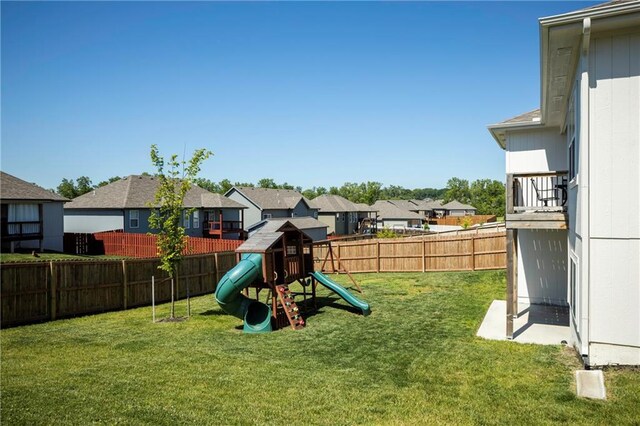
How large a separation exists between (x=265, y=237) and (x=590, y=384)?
925 cm

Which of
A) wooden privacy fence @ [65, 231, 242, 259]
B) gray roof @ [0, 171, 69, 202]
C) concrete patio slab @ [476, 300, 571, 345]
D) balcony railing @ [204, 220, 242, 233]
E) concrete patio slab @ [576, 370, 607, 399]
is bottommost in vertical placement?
concrete patio slab @ [476, 300, 571, 345]

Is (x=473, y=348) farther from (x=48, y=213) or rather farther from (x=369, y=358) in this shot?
(x=48, y=213)

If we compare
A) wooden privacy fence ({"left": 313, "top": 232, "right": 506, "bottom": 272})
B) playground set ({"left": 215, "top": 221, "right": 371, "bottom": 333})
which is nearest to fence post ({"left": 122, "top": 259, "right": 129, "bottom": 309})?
playground set ({"left": 215, "top": 221, "right": 371, "bottom": 333})

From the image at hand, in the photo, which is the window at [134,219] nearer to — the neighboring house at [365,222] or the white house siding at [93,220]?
the white house siding at [93,220]

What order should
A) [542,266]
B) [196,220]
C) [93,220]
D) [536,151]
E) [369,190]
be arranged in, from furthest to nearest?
[369,190] < [196,220] < [93,220] < [542,266] < [536,151]

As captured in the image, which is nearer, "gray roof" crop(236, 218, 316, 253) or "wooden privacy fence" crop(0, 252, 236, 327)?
"wooden privacy fence" crop(0, 252, 236, 327)

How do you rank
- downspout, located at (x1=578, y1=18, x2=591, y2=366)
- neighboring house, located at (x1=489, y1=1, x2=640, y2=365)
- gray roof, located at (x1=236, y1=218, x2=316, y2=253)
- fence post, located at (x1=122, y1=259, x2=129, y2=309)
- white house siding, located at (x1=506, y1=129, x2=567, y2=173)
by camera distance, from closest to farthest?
neighboring house, located at (x1=489, y1=1, x2=640, y2=365), downspout, located at (x1=578, y1=18, x2=591, y2=366), gray roof, located at (x1=236, y1=218, x2=316, y2=253), white house siding, located at (x1=506, y1=129, x2=567, y2=173), fence post, located at (x1=122, y1=259, x2=129, y2=309)

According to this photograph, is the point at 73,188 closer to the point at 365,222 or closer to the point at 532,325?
the point at 365,222

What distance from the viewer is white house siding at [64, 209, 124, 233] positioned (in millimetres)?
33944

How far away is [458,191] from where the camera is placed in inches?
5389

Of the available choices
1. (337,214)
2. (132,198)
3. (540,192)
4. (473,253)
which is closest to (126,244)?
(132,198)

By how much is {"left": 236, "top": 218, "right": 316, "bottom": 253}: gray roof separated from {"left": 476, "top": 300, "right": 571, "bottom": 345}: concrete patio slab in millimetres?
6251

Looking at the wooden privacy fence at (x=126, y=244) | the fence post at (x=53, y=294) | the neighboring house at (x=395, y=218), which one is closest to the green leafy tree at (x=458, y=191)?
Result: the neighboring house at (x=395, y=218)

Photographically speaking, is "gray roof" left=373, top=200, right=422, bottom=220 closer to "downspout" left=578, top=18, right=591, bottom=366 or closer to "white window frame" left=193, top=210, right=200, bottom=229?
"white window frame" left=193, top=210, right=200, bottom=229
